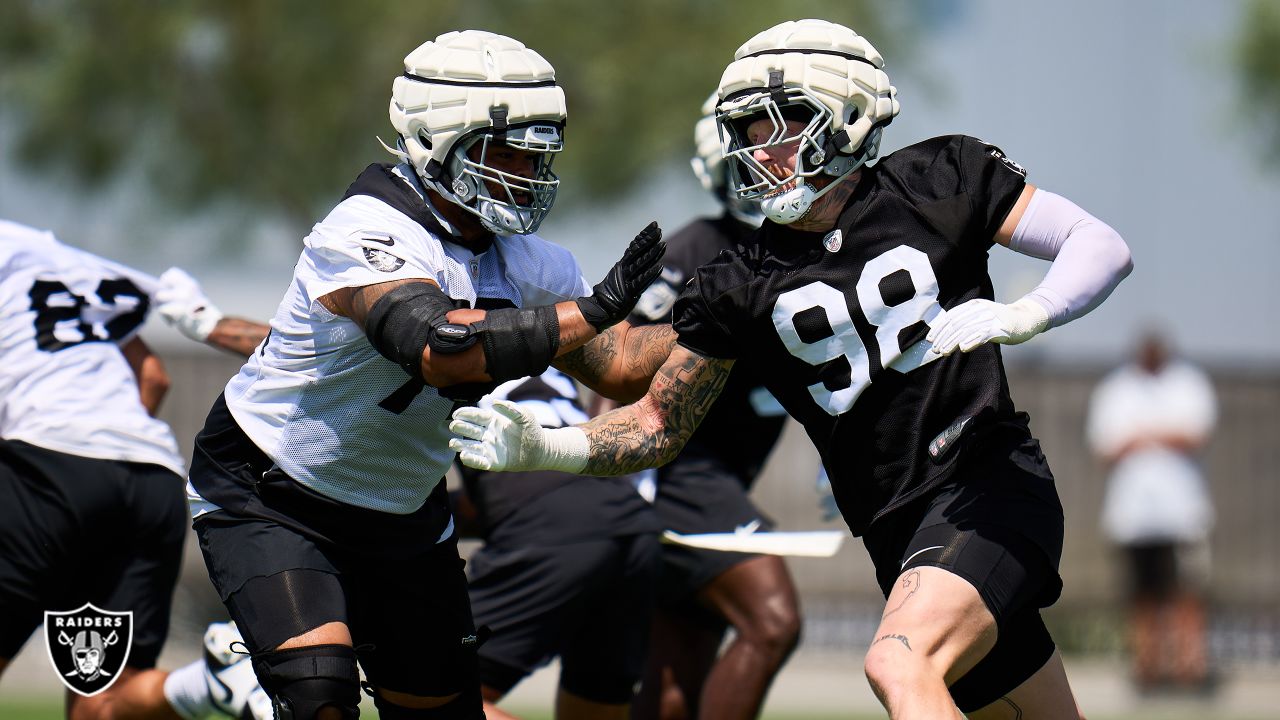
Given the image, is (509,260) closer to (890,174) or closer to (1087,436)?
(890,174)

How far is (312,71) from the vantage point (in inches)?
675

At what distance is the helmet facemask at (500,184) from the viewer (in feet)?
14.2

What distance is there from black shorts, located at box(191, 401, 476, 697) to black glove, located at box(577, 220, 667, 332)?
0.78 metres

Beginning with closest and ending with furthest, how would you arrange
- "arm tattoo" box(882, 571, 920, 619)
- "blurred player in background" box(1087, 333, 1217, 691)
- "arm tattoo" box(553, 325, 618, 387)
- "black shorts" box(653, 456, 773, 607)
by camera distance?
"arm tattoo" box(882, 571, 920, 619), "arm tattoo" box(553, 325, 618, 387), "black shorts" box(653, 456, 773, 607), "blurred player in background" box(1087, 333, 1217, 691)

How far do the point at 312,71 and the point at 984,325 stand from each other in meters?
14.1

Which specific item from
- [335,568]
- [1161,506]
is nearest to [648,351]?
[335,568]

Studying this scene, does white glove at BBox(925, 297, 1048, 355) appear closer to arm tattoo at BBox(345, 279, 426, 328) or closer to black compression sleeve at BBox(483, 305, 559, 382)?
black compression sleeve at BBox(483, 305, 559, 382)

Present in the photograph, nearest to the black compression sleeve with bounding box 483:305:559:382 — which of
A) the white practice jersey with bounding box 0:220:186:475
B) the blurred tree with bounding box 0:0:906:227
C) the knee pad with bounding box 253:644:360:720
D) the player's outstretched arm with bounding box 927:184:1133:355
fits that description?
the knee pad with bounding box 253:644:360:720

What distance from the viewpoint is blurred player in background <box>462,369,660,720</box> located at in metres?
5.55

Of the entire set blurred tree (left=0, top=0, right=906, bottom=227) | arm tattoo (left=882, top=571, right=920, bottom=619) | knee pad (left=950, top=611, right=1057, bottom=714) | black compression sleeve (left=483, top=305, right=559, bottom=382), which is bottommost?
blurred tree (left=0, top=0, right=906, bottom=227)

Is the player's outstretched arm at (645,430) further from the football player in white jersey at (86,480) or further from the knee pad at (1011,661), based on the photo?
the football player in white jersey at (86,480)

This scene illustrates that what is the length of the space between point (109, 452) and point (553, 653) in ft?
5.26

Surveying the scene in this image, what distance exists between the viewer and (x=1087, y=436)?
1342 cm

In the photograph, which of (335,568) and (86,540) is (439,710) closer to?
(335,568)
